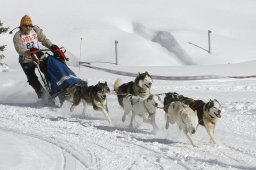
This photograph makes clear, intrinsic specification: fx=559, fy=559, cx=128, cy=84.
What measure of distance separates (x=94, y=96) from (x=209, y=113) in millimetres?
2422

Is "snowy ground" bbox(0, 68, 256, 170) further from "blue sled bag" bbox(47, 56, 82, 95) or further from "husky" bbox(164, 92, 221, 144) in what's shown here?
"blue sled bag" bbox(47, 56, 82, 95)

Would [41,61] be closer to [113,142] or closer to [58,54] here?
[58,54]

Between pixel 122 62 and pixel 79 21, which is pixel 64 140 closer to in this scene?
pixel 122 62

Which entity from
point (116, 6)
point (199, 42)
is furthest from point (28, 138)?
point (116, 6)

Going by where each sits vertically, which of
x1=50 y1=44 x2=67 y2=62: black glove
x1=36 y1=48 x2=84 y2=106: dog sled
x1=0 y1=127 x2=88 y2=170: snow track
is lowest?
x1=0 y1=127 x2=88 y2=170: snow track

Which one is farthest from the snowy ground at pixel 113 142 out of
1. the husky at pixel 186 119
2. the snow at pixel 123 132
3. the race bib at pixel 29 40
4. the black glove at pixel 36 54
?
the race bib at pixel 29 40

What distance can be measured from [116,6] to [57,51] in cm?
Result: 4175

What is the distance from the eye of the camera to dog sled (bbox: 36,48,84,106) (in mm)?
9727

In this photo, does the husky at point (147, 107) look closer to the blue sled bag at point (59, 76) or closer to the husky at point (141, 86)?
the husky at point (141, 86)

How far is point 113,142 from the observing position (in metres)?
6.66

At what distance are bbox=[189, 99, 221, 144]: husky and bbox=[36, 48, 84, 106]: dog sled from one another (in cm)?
328

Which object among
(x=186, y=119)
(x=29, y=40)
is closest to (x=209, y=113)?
(x=186, y=119)

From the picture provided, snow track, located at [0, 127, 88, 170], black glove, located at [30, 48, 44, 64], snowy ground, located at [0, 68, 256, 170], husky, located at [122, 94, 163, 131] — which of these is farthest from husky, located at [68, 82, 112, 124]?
snow track, located at [0, 127, 88, 170]

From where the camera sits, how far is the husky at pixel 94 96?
844cm
